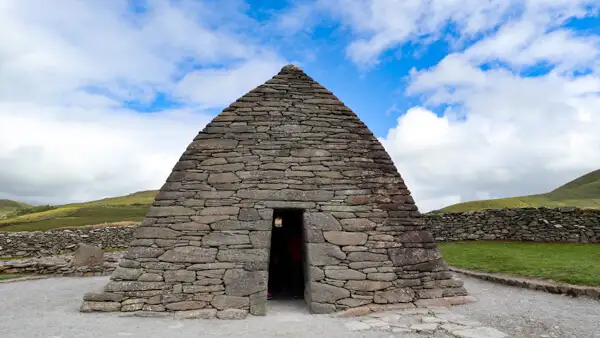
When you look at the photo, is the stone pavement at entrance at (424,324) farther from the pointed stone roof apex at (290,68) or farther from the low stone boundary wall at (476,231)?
the low stone boundary wall at (476,231)

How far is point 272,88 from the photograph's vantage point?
369 inches

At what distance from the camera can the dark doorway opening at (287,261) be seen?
35.6 ft

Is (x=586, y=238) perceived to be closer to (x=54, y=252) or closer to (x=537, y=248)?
→ (x=537, y=248)

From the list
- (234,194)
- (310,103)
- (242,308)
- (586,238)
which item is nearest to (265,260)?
(242,308)

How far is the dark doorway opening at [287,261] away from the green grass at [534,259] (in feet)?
19.1

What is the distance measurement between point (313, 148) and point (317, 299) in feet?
10.9

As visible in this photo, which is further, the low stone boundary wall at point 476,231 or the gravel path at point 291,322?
the low stone boundary wall at point 476,231

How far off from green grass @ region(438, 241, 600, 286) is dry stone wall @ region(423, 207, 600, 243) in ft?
2.53

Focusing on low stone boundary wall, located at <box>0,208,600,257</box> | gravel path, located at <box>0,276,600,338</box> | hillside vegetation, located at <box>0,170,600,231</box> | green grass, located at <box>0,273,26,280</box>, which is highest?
hillside vegetation, located at <box>0,170,600,231</box>

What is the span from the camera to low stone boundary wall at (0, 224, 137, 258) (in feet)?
62.7

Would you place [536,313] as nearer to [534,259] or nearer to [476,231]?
[534,259]

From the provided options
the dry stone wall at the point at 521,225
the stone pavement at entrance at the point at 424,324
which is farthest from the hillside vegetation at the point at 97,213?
the stone pavement at entrance at the point at 424,324

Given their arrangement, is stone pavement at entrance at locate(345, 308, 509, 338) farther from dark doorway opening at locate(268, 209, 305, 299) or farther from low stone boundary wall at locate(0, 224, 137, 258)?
low stone boundary wall at locate(0, 224, 137, 258)

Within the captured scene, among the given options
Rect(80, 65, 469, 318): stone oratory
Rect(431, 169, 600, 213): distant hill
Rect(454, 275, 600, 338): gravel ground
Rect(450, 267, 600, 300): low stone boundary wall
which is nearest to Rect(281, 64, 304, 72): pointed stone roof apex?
Rect(80, 65, 469, 318): stone oratory
